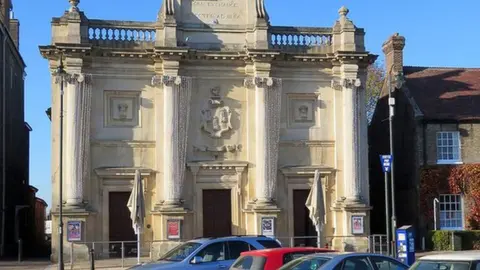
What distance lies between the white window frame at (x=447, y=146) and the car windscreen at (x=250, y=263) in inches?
945

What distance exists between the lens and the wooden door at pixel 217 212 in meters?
37.2

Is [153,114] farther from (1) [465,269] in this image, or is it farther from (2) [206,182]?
(1) [465,269]

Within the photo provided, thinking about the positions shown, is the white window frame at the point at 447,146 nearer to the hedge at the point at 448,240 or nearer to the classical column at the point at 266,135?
the hedge at the point at 448,240

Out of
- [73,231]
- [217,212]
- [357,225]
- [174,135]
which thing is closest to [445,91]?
[357,225]

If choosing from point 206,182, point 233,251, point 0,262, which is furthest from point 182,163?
point 233,251

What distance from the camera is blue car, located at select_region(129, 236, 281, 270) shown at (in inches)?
804

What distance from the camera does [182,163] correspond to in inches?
1432

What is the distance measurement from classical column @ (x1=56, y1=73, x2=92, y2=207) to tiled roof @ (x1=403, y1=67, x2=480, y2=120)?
1634 cm

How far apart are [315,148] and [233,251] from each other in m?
17.2

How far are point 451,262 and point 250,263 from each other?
5.68 metres

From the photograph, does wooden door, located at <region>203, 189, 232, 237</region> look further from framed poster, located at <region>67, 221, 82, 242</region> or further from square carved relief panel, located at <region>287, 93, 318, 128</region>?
framed poster, located at <region>67, 221, 82, 242</region>

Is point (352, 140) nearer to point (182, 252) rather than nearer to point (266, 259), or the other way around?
point (182, 252)

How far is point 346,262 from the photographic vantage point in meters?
15.7

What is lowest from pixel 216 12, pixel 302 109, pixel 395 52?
pixel 302 109
